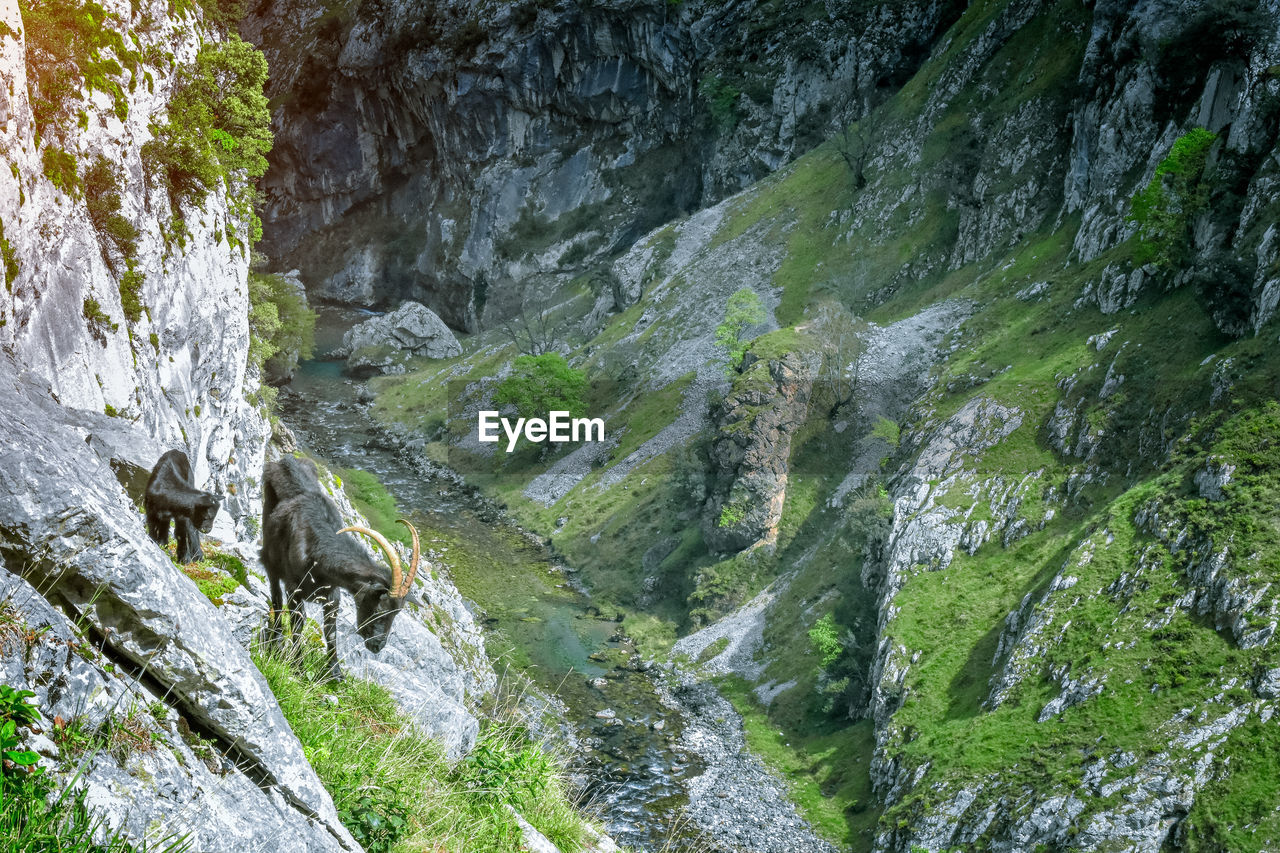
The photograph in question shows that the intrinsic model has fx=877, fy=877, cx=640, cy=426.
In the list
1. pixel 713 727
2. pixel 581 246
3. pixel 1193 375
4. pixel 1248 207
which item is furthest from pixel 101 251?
pixel 581 246

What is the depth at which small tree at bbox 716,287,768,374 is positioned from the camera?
69250 millimetres

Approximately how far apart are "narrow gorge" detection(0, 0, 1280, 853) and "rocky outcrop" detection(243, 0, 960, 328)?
1500mm

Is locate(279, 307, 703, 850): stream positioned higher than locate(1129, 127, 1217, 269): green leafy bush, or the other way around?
locate(1129, 127, 1217, 269): green leafy bush

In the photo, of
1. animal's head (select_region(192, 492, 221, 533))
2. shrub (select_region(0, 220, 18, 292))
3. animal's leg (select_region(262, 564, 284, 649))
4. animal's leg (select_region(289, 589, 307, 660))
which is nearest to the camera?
animal's leg (select_region(262, 564, 284, 649))

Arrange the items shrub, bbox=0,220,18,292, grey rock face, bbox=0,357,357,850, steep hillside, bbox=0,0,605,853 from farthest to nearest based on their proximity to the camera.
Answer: shrub, bbox=0,220,18,292 → grey rock face, bbox=0,357,357,850 → steep hillside, bbox=0,0,605,853

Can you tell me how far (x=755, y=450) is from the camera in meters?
55.3

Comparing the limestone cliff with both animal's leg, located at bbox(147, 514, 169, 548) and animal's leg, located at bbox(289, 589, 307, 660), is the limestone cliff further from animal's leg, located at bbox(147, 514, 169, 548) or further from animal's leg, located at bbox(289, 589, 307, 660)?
animal's leg, located at bbox(147, 514, 169, 548)

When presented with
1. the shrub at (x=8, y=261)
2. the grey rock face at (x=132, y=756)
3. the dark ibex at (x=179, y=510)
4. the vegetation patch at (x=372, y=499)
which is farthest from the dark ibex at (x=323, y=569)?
the vegetation patch at (x=372, y=499)

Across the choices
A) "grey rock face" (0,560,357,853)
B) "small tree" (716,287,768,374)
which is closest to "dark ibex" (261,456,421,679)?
"grey rock face" (0,560,357,853)

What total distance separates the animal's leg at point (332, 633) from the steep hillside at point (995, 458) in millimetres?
22344

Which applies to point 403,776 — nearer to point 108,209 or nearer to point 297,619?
point 297,619

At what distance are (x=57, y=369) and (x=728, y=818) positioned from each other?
93.5 feet

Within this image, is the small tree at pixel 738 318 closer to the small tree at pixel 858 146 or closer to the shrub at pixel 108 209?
the small tree at pixel 858 146

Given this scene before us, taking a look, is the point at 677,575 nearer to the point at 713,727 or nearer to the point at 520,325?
the point at 713,727
